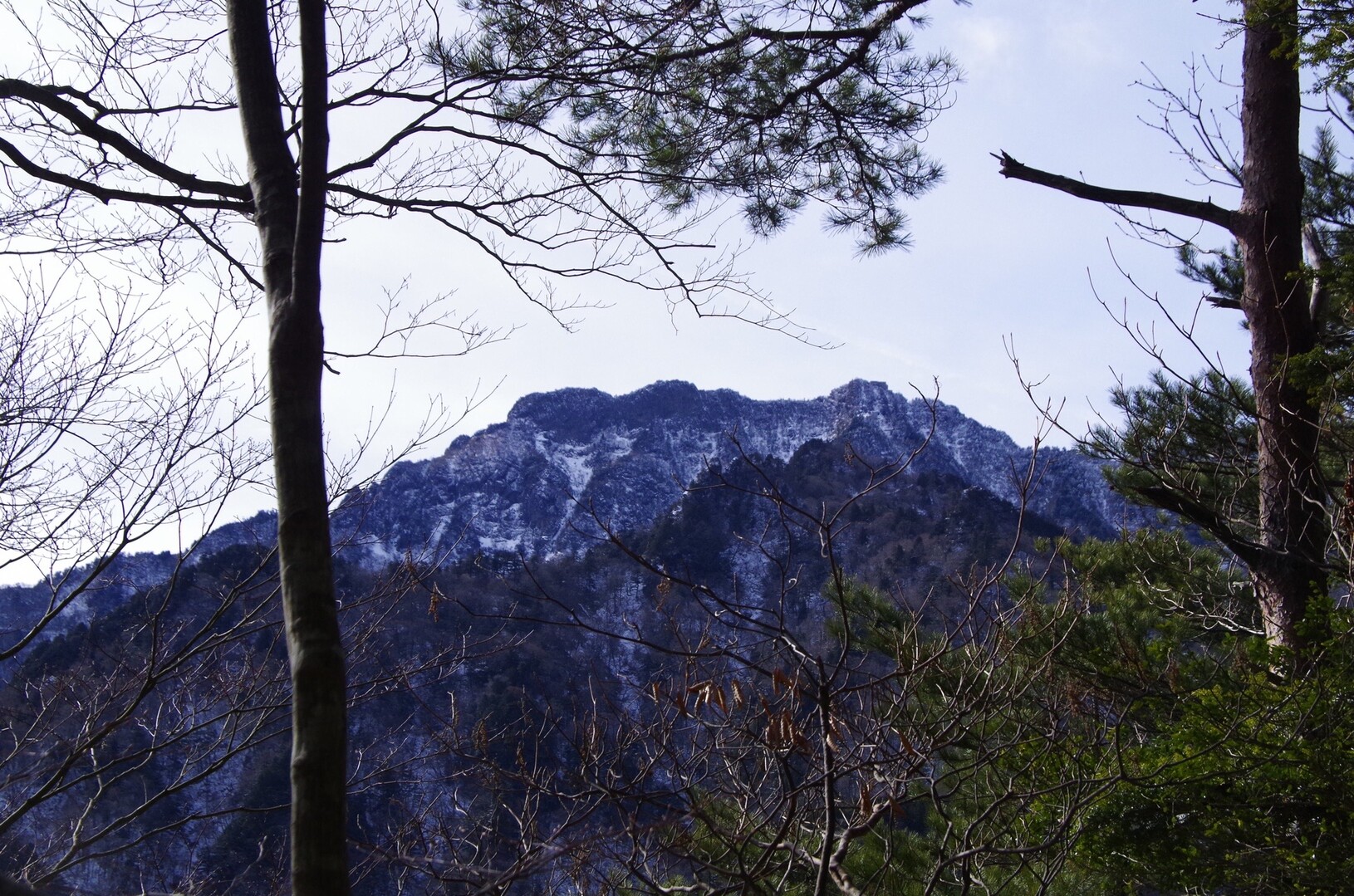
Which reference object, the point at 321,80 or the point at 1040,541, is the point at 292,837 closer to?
the point at 321,80

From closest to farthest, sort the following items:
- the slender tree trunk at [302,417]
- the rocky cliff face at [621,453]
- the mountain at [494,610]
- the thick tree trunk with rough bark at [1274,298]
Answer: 1. the slender tree trunk at [302,417]
2. the mountain at [494,610]
3. the thick tree trunk with rough bark at [1274,298]
4. the rocky cliff face at [621,453]

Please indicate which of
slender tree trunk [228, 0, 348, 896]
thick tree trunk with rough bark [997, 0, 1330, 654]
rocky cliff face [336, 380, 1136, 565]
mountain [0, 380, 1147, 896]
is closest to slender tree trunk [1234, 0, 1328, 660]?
thick tree trunk with rough bark [997, 0, 1330, 654]

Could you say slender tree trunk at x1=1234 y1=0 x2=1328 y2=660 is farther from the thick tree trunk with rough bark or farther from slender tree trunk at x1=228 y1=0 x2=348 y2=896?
slender tree trunk at x1=228 y1=0 x2=348 y2=896

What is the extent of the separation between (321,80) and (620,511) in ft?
240

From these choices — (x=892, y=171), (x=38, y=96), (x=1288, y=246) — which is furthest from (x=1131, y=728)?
(x=38, y=96)

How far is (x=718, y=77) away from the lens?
Result: 13.3ft

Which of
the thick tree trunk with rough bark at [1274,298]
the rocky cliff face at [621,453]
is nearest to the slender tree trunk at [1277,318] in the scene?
the thick tree trunk with rough bark at [1274,298]

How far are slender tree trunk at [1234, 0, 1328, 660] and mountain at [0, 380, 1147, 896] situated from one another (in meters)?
0.87

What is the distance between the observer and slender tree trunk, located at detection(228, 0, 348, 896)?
1413 millimetres

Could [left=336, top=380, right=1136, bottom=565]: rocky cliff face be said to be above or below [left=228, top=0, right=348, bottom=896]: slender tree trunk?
above

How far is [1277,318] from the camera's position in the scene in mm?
4125

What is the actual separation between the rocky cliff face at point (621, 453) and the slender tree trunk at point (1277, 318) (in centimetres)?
6017

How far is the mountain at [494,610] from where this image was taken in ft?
10.6

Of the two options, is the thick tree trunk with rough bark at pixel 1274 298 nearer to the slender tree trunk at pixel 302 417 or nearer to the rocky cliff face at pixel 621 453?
the slender tree trunk at pixel 302 417
